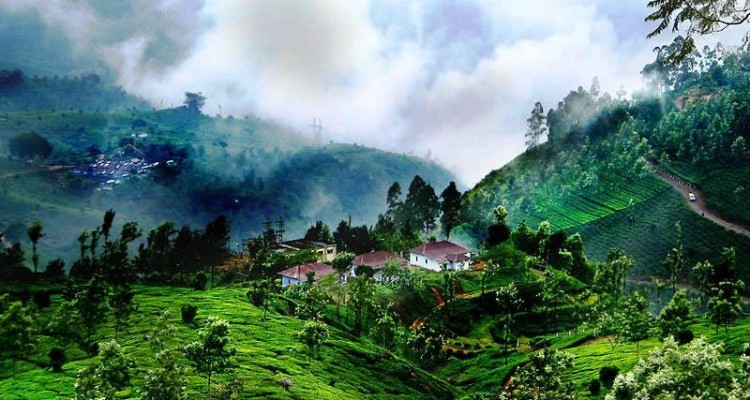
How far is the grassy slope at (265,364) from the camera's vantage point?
76812mm

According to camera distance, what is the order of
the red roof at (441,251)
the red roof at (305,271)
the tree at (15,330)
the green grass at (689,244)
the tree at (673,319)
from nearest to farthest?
the tree at (15,330), the tree at (673,319), the red roof at (305,271), the red roof at (441,251), the green grass at (689,244)

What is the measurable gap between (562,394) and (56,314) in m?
75.5

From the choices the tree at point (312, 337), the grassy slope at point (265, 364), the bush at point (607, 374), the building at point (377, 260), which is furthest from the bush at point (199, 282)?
the bush at point (607, 374)

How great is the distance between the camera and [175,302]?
4707 inches

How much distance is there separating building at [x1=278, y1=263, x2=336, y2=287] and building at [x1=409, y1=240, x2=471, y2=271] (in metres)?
26.1

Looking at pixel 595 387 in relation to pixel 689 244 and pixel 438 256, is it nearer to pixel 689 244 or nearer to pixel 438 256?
pixel 438 256

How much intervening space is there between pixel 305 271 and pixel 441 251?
Result: 39019 mm

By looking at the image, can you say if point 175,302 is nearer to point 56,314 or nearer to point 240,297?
point 240,297

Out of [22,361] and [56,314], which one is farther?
[56,314]

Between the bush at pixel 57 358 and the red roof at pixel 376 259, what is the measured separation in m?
92.6

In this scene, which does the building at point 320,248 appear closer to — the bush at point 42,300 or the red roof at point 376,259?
the red roof at point 376,259

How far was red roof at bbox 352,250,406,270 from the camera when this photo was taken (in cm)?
17362

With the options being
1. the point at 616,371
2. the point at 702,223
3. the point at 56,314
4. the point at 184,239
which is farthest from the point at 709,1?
the point at 702,223

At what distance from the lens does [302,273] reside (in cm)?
16188
